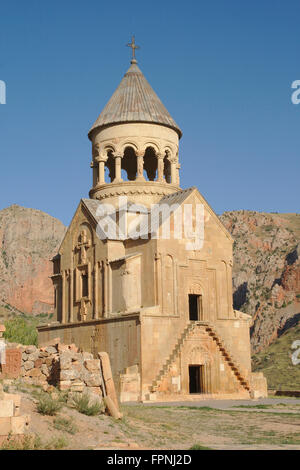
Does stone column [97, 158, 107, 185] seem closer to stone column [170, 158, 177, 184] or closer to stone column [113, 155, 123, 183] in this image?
stone column [113, 155, 123, 183]

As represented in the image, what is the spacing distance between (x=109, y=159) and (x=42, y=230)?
269 ft

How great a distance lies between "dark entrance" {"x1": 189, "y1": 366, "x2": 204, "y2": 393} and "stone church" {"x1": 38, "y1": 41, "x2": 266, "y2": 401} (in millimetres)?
82

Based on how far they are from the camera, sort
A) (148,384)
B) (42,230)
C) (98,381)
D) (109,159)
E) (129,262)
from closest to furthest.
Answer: (98,381) < (148,384) < (129,262) < (109,159) < (42,230)

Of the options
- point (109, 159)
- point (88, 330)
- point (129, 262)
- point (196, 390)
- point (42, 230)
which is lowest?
point (196, 390)

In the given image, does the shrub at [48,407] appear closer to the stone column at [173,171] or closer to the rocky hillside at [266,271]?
the stone column at [173,171]

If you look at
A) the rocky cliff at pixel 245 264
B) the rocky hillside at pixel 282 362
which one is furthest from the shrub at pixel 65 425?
the rocky cliff at pixel 245 264

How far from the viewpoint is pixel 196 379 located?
29.4 m

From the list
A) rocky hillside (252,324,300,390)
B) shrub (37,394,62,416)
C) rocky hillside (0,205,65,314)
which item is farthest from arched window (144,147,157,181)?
rocky hillside (0,205,65,314)

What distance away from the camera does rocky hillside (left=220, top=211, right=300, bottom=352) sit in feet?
212

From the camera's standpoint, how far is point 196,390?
29625mm

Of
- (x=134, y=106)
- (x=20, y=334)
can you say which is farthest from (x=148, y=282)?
(x=20, y=334)
